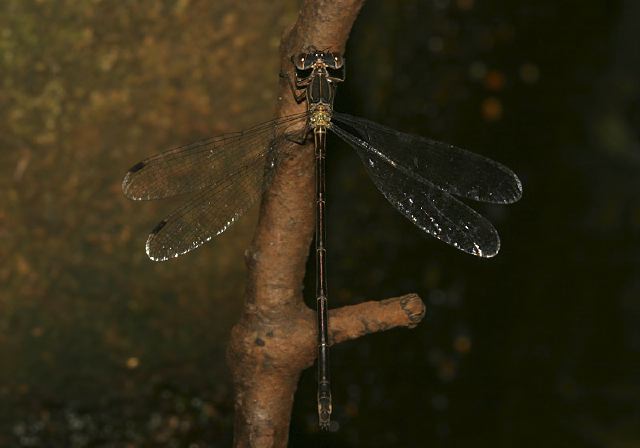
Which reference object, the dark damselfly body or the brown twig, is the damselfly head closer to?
the brown twig

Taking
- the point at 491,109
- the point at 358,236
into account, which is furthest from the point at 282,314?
the point at 491,109

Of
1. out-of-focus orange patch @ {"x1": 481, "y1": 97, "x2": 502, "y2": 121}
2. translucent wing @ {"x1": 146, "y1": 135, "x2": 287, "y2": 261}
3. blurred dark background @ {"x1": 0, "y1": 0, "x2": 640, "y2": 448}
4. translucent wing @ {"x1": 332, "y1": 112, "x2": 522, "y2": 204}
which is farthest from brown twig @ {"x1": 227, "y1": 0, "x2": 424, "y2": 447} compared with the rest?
out-of-focus orange patch @ {"x1": 481, "y1": 97, "x2": 502, "y2": 121}

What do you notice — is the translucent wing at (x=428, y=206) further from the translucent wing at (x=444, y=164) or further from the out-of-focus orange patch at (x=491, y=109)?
the out-of-focus orange patch at (x=491, y=109)

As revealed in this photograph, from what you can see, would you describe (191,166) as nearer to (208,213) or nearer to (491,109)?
(208,213)

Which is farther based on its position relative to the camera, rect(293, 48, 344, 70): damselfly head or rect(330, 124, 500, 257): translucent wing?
rect(330, 124, 500, 257): translucent wing

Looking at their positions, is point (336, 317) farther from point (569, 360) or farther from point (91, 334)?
point (569, 360)
